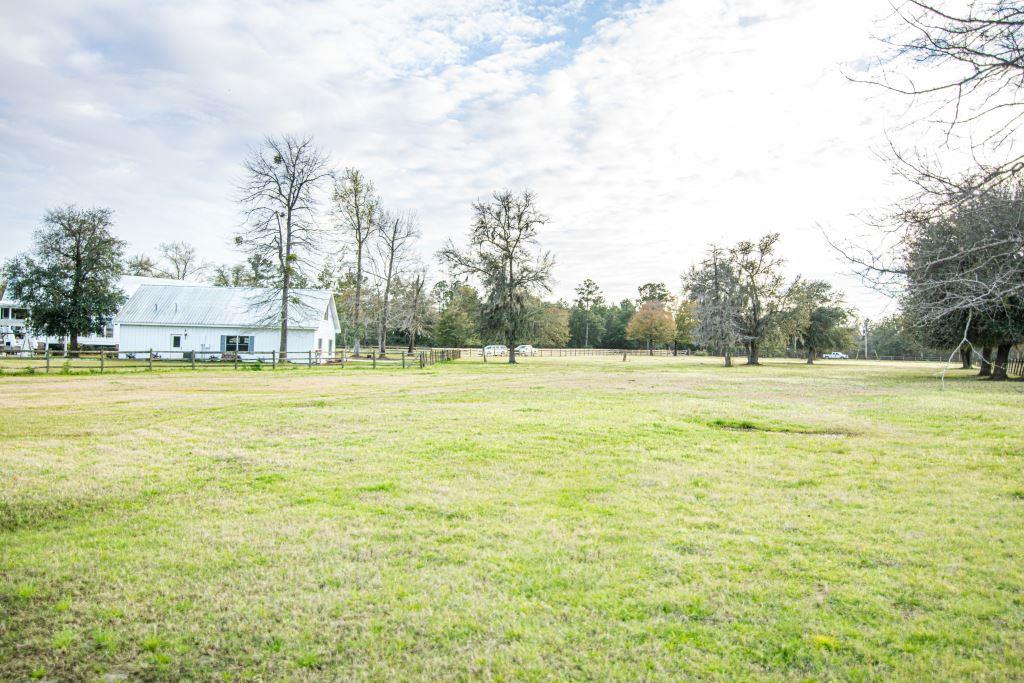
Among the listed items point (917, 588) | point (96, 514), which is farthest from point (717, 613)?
point (96, 514)

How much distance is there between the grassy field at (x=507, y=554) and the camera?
11.4 feet

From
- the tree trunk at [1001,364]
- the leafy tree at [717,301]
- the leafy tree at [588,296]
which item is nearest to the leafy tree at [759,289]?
the leafy tree at [717,301]

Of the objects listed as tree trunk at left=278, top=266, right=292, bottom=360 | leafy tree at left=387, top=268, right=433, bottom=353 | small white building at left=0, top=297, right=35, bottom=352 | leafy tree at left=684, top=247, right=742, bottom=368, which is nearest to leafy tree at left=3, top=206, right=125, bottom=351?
tree trunk at left=278, top=266, right=292, bottom=360

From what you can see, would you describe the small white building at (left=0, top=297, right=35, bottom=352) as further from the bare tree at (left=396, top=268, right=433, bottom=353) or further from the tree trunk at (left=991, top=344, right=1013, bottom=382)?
the tree trunk at (left=991, top=344, right=1013, bottom=382)

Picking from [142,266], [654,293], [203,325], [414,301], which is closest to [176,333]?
[203,325]

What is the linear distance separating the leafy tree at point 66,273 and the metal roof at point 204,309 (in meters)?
4.53

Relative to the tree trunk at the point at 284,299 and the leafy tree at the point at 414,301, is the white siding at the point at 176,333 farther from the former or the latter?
the leafy tree at the point at 414,301

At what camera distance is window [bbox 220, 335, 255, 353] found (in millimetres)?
42750

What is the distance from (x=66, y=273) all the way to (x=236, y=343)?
52.0 feet

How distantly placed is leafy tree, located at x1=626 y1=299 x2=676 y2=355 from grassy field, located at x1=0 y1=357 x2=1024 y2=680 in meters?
84.2

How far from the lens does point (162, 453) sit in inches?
346

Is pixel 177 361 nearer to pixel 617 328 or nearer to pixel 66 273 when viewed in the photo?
pixel 66 273

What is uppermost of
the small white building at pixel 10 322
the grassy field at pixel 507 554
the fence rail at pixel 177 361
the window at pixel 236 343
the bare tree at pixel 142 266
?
the bare tree at pixel 142 266

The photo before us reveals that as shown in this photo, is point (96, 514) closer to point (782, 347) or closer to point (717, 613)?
point (717, 613)
